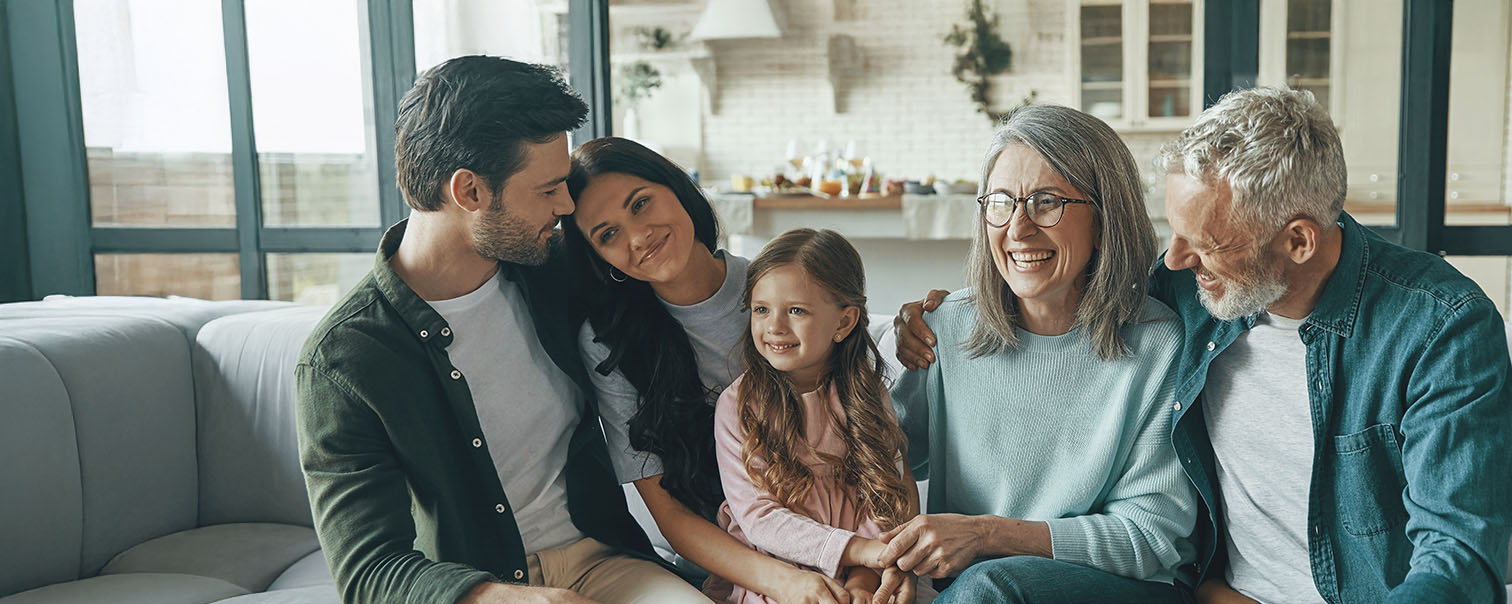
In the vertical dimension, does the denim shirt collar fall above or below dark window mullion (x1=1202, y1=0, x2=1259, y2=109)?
below

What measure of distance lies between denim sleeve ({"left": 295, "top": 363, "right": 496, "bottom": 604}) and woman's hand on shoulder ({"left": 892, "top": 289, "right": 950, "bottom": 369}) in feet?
2.41

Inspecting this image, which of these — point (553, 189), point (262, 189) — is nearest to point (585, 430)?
point (553, 189)

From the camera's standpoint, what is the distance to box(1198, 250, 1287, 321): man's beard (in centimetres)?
139

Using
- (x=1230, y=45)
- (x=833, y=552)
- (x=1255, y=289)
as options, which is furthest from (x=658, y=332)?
(x=1230, y=45)

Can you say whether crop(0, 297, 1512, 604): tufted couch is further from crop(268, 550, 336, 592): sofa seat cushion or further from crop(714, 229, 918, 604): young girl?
crop(714, 229, 918, 604): young girl

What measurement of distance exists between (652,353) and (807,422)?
11.3 inches

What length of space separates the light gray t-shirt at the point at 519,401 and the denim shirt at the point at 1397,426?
0.97 metres

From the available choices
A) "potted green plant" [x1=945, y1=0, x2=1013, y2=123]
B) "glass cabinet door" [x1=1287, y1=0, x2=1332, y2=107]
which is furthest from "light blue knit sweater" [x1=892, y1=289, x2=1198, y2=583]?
"potted green plant" [x1=945, y1=0, x2=1013, y2=123]

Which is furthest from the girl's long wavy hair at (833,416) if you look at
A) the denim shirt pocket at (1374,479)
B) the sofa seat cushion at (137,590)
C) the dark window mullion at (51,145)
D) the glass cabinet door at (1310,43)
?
the glass cabinet door at (1310,43)

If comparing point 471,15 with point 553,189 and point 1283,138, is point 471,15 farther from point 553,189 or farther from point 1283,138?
point 1283,138

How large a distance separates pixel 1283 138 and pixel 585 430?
3.69 ft

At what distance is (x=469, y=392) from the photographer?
62.1 inches

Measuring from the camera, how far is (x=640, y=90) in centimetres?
791

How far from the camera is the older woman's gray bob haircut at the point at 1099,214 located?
1.47 metres
